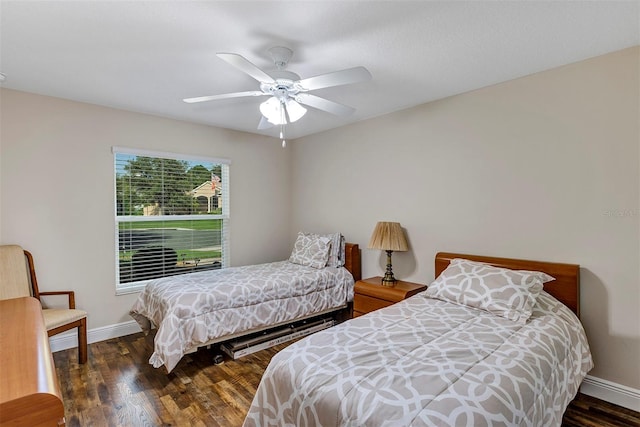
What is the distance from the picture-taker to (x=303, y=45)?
6.81 feet

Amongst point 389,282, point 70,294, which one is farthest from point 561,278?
point 70,294

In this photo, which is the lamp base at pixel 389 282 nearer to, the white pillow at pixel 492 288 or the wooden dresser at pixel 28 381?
the white pillow at pixel 492 288

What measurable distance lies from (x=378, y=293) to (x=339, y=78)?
79.0 inches

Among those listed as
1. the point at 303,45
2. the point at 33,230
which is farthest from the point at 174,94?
the point at 33,230

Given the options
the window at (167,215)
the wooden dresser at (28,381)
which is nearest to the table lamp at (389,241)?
the window at (167,215)

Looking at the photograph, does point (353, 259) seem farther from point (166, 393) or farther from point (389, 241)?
point (166, 393)

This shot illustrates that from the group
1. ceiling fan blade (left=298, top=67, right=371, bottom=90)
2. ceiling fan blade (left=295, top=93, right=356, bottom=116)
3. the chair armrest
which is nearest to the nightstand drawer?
ceiling fan blade (left=295, top=93, right=356, bottom=116)

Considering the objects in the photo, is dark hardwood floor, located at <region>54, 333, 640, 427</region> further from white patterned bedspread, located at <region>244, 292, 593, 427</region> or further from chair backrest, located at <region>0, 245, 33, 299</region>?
chair backrest, located at <region>0, 245, 33, 299</region>

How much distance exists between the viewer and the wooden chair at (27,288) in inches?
103

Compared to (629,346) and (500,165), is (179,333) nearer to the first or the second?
(500,165)

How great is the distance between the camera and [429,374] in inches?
55.9

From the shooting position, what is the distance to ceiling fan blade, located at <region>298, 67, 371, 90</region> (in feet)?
5.85

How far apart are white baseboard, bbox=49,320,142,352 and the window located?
365mm

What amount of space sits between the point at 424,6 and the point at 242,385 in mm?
2763
